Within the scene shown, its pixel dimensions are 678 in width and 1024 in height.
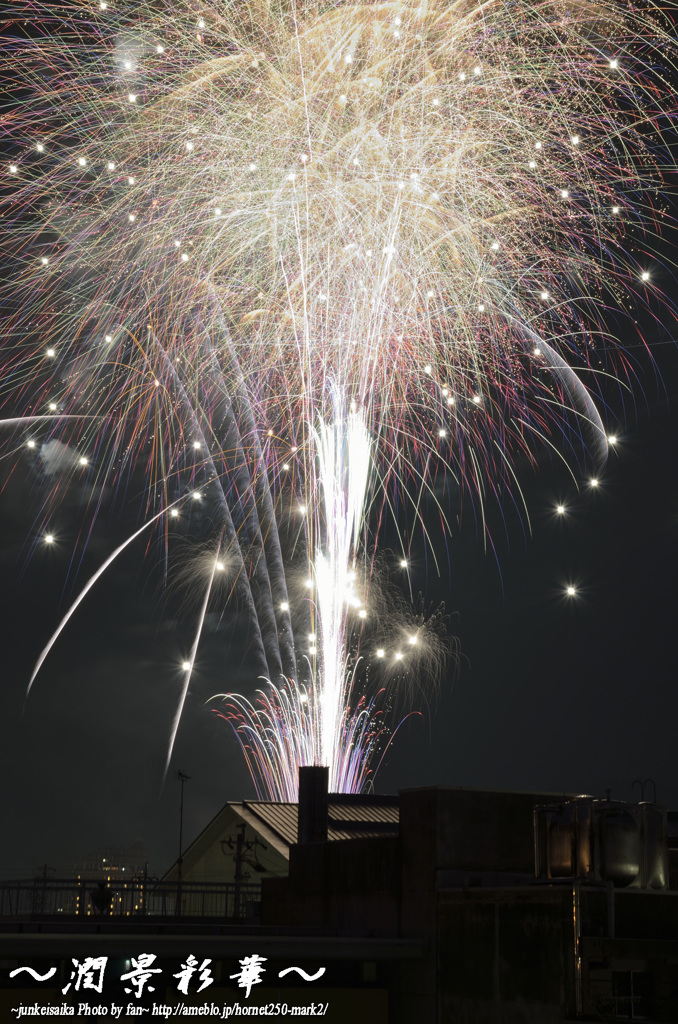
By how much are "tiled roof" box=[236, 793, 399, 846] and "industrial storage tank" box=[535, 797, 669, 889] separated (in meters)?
15.6

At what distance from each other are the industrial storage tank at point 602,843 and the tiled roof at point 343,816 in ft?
51.2

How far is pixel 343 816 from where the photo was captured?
137ft

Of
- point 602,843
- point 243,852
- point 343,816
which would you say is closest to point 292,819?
point 243,852

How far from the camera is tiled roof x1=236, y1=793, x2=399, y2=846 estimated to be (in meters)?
41.0

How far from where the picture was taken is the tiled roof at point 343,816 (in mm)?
40969

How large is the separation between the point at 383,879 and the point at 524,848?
352 cm

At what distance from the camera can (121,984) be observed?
74.8 feet

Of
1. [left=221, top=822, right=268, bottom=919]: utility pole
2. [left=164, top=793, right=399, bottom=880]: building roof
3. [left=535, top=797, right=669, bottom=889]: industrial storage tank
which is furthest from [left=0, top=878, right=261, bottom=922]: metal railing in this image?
[left=535, top=797, right=669, bottom=889]: industrial storage tank

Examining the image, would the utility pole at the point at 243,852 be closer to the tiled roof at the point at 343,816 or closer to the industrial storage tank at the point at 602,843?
the tiled roof at the point at 343,816

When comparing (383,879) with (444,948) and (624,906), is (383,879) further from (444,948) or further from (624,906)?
(624,906)

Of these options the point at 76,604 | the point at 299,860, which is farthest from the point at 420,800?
the point at 76,604

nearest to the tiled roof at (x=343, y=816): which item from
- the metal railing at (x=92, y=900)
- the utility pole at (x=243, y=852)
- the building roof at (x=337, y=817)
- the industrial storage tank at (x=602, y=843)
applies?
the building roof at (x=337, y=817)

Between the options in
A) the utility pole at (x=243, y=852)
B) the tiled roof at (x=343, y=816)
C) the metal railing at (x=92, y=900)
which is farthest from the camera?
the utility pole at (x=243, y=852)

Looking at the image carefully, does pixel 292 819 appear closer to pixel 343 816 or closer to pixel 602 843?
pixel 343 816
